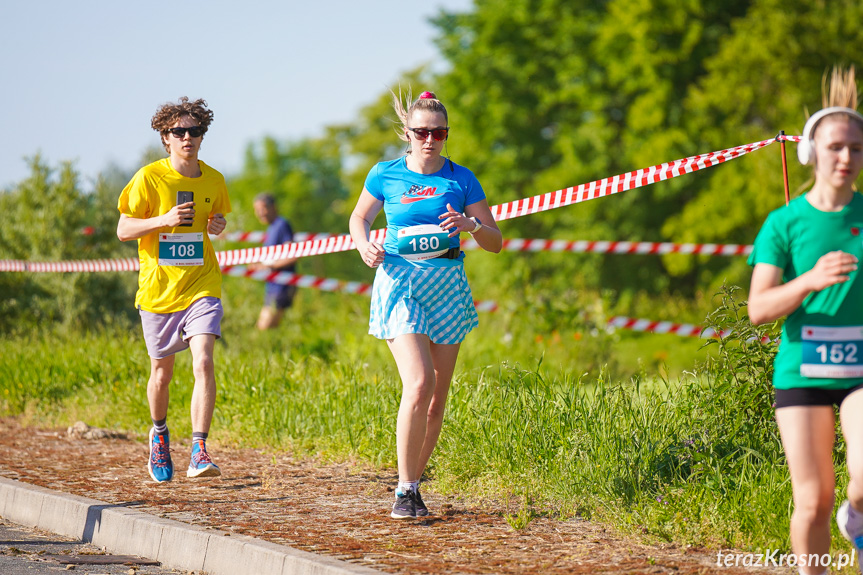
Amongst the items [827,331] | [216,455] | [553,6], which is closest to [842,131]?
[827,331]

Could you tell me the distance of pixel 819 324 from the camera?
3729mm

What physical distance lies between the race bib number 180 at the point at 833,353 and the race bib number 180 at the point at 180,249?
154 inches

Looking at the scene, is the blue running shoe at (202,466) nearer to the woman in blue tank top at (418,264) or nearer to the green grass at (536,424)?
the green grass at (536,424)

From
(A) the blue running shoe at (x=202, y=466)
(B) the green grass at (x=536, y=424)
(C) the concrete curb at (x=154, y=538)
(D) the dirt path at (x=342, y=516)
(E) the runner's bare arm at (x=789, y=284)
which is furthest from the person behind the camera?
(A) the blue running shoe at (x=202, y=466)

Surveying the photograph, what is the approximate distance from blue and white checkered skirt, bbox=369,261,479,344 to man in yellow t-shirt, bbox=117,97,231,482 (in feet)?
5.10

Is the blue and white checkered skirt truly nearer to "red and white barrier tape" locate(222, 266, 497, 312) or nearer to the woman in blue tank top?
the woman in blue tank top

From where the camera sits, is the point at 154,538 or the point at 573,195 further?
the point at 573,195

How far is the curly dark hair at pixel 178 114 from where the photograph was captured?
6484 millimetres

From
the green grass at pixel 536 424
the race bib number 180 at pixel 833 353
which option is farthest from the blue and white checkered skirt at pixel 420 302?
the race bib number 180 at pixel 833 353

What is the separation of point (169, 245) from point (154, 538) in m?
1.92

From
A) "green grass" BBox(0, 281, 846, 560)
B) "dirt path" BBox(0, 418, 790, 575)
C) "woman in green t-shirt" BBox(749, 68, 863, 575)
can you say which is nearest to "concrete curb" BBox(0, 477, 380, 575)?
"dirt path" BBox(0, 418, 790, 575)

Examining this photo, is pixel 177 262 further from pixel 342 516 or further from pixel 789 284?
pixel 789 284

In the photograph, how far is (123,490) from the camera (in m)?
6.38

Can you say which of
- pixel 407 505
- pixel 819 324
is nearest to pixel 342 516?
pixel 407 505
